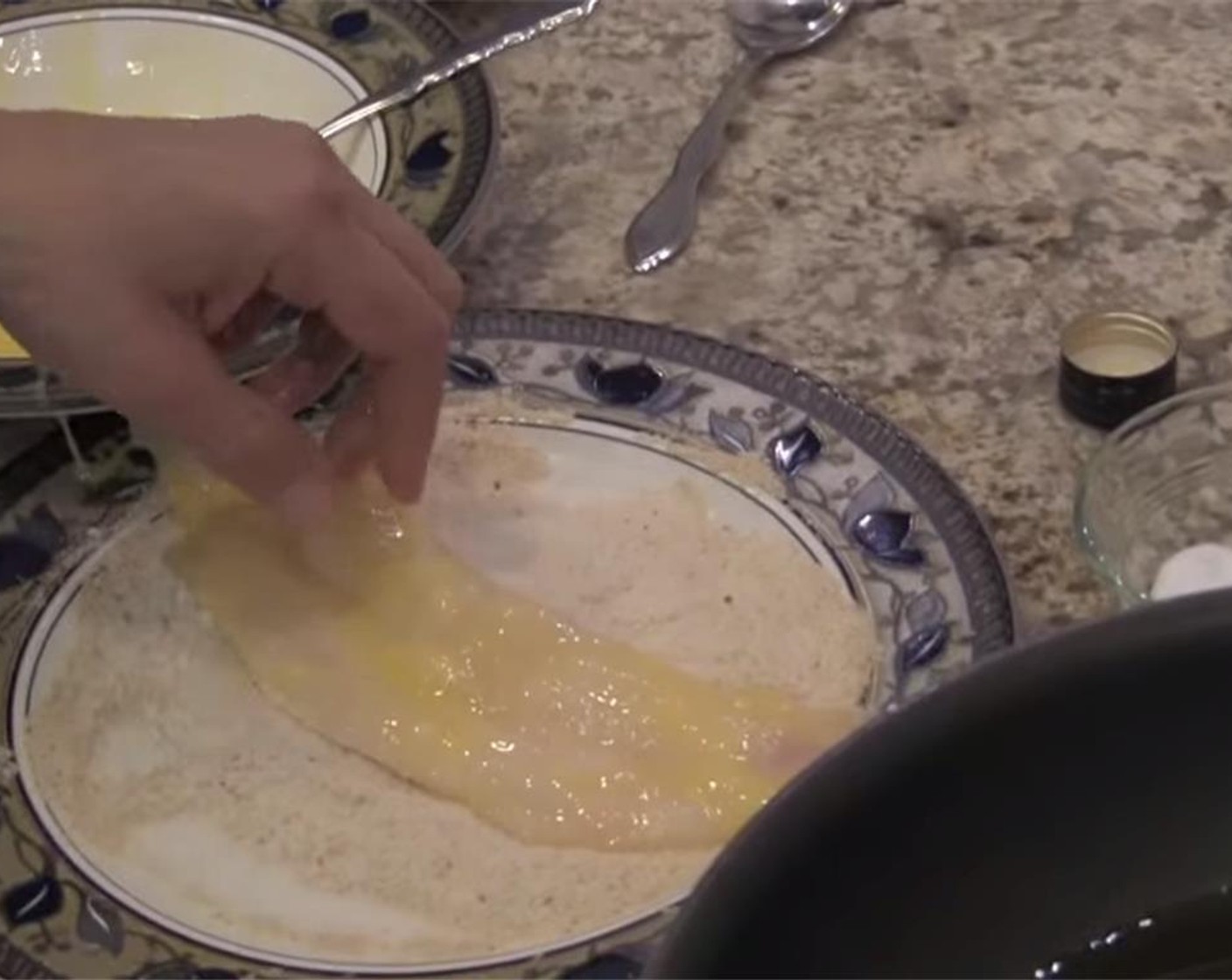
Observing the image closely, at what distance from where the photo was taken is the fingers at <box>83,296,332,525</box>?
662mm

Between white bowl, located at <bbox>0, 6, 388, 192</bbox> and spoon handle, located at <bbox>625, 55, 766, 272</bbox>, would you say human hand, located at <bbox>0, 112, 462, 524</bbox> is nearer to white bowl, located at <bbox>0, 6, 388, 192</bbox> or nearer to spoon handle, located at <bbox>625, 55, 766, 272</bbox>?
spoon handle, located at <bbox>625, 55, 766, 272</bbox>

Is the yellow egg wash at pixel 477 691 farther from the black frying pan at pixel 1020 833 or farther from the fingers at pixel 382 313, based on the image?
the black frying pan at pixel 1020 833

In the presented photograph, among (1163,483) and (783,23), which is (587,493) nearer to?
(1163,483)

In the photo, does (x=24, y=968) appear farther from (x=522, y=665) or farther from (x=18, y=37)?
(x=18, y=37)

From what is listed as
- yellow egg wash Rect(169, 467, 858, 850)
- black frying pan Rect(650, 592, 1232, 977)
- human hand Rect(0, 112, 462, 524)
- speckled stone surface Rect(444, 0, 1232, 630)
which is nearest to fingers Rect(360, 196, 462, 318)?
human hand Rect(0, 112, 462, 524)

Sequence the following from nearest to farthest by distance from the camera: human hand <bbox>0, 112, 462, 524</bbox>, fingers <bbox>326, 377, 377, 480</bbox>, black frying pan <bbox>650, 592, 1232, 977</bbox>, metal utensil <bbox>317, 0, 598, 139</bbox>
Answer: black frying pan <bbox>650, 592, 1232, 977</bbox> → human hand <bbox>0, 112, 462, 524</bbox> → fingers <bbox>326, 377, 377, 480</bbox> → metal utensil <bbox>317, 0, 598, 139</bbox>

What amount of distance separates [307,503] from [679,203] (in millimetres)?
299

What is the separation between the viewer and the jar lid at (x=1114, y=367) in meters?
0.85

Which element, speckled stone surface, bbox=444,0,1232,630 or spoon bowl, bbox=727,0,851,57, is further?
spoon bowl, bbox=727,0,851,57

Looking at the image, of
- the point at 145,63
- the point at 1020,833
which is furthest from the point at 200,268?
the point at 145,63

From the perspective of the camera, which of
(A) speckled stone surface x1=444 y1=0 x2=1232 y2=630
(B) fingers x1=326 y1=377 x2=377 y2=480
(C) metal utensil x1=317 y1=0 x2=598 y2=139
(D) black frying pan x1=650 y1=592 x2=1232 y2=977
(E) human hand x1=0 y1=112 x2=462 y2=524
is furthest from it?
(C) metal utensil x1=317 y1=0 x2=598 y2=139

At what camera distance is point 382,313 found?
708 mm

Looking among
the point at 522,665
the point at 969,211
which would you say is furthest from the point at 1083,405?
the point at 522,665

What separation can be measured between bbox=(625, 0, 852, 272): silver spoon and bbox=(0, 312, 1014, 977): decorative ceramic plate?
91mm
